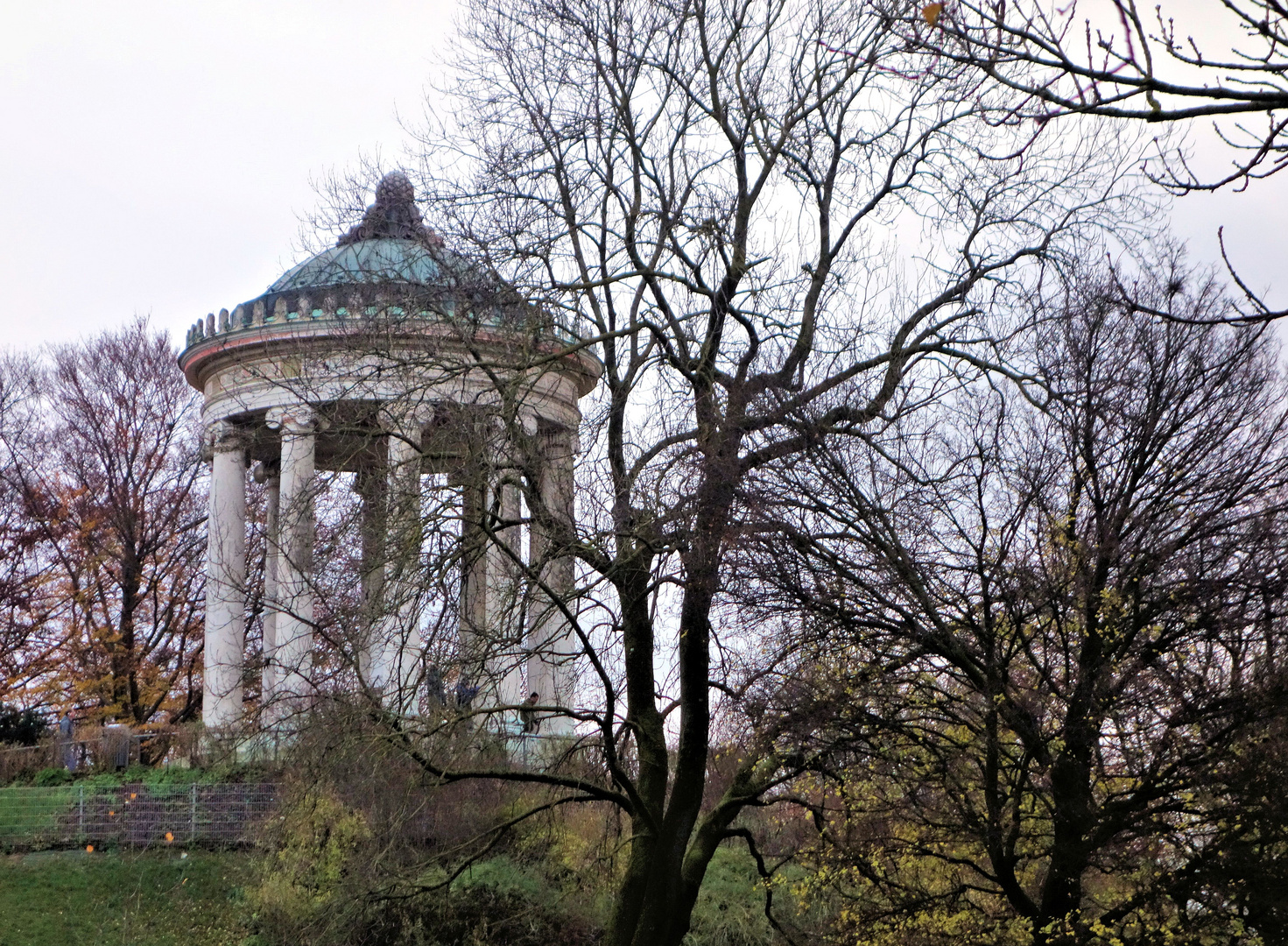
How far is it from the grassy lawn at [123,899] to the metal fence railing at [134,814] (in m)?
0.46

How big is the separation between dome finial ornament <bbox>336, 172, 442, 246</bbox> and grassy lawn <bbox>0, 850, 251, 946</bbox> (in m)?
12.9

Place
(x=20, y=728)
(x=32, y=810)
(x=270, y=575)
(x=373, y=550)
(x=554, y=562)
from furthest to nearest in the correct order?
(x=270, y=575), (x=20, y=728), (x=32, y=810), (x=554, y=562), (x=373, y=550)

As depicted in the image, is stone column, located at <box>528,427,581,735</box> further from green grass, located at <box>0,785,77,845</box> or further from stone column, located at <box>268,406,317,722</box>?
green grass, located at <box>0,785,77,845</box>

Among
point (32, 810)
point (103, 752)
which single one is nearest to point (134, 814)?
point (32, 810)

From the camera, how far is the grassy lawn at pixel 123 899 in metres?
23.5

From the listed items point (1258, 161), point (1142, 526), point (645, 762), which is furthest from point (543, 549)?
point (1258, 161)

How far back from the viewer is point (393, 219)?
56.0ft

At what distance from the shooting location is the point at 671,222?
16641mm

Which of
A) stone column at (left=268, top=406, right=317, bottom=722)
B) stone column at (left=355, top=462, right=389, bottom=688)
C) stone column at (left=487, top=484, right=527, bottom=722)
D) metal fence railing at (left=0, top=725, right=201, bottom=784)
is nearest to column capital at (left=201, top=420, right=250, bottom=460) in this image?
stone column at (left=268, top=406, right=317, bottom=722)

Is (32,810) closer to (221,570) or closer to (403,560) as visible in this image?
(221,570)

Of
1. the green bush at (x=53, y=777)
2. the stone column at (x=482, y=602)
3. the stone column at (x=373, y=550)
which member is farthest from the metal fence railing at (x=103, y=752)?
the stone column at (x=482, y=602)

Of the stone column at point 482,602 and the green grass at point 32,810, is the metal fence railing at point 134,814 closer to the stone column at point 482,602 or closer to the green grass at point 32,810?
the green grass at point 32,810

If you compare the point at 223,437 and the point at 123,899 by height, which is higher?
the point at 223,437

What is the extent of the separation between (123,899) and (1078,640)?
18.7 m
